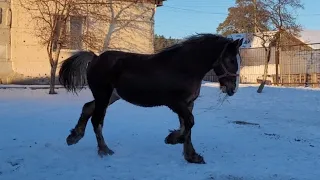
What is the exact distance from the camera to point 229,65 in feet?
21.0

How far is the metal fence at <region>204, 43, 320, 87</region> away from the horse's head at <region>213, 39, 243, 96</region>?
1725 cm

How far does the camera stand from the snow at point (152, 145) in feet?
18.6

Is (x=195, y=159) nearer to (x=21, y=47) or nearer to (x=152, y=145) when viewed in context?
(x=152, y=145)

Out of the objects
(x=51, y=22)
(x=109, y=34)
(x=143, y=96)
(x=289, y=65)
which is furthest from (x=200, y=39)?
(x=289, y=65)

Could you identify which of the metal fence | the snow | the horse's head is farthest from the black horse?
the metal fence

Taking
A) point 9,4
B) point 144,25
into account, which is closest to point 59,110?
point 9,4

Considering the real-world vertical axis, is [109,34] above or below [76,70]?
above

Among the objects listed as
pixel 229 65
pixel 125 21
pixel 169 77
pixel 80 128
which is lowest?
pixel 80 128

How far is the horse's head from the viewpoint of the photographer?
6.37m

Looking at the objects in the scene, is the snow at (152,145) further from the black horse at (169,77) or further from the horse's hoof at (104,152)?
the black horse at (169,77)

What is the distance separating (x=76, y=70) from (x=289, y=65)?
70.2ft

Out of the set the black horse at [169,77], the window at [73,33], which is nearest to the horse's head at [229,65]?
the black horse at [169,77]

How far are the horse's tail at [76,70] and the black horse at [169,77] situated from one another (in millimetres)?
258

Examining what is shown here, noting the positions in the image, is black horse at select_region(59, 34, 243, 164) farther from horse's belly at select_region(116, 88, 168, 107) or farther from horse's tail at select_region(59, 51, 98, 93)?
horse's tail at select_region(59, 51, 98, 93)
